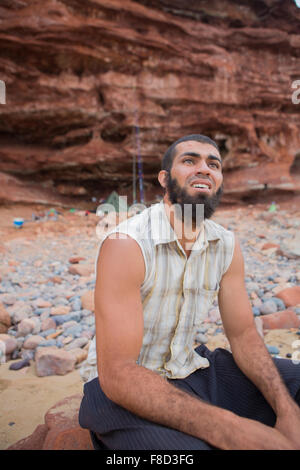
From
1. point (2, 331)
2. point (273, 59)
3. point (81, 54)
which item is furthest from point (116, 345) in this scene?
point (273, 59)

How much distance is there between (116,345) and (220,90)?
11.4 metres

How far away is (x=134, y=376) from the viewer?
114 cm

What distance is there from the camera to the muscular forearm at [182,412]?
1.01 metres

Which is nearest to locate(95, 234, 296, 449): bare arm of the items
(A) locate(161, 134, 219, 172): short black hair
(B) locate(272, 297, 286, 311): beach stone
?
(A) locate(161, 134, 219, 172): short black hair

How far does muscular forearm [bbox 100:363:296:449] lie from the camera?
1.01m

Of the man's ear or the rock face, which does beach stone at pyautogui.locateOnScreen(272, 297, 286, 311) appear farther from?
the rock face

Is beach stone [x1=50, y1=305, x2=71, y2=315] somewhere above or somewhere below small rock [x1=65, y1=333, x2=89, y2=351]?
above

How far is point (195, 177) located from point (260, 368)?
1094 millimetres

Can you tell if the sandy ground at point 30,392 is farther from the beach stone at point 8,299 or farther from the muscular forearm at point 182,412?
the beach stone at point 8,299

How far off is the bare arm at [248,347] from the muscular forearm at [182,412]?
0.19 metres

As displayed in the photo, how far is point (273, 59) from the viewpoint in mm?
10961

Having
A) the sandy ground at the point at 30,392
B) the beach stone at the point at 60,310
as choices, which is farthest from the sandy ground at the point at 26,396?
the beach stone at the point at 60,310

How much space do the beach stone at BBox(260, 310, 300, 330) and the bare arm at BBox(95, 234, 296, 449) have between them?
195 cm
